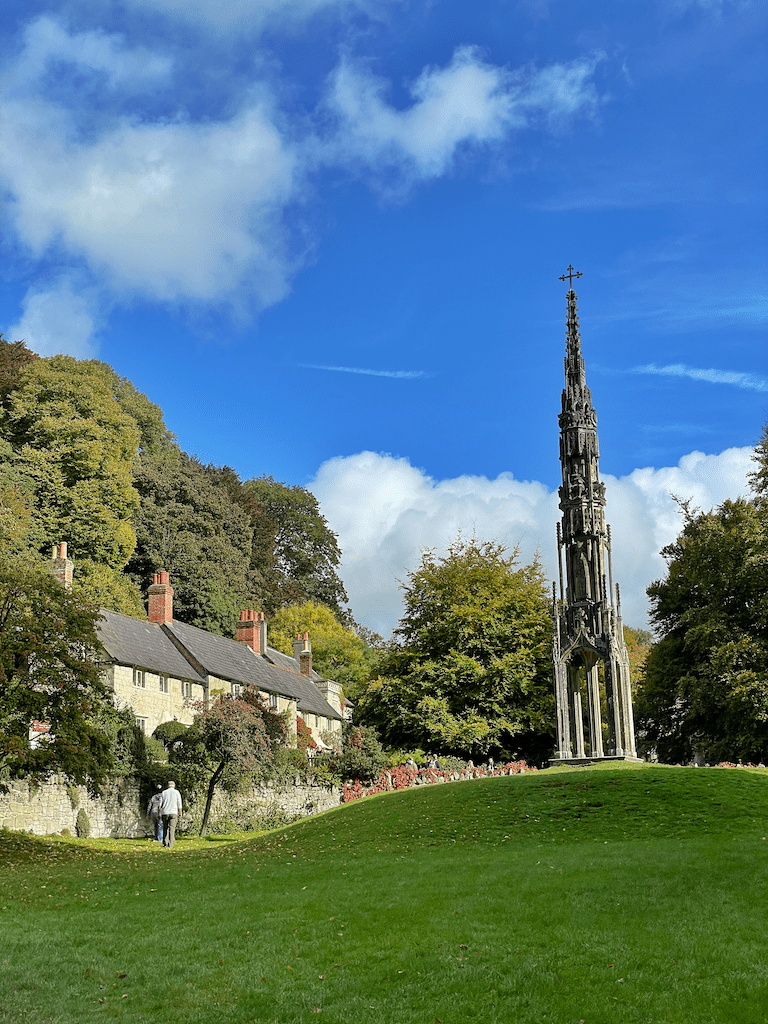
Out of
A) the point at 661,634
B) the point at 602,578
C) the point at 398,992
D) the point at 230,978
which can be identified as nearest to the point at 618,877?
the point at 398,992

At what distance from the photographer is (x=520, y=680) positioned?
118 feet

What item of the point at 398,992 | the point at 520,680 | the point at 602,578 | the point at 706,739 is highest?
the point at 602,578

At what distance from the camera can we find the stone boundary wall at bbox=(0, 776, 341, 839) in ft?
92.6

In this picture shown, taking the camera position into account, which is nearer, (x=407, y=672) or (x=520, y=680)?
(x=520, y=680)

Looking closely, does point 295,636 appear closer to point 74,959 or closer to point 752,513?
point 752,513

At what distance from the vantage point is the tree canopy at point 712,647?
33.6 metres

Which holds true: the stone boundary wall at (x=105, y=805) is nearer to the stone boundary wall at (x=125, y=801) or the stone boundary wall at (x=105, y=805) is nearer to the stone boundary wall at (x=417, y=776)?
the stone boundary wall at (x=125, y=801)

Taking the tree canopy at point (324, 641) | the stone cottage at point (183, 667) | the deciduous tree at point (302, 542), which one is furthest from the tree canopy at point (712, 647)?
the deciduous tree at point (302, 542)

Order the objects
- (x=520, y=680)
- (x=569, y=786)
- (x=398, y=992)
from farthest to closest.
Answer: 1. (x=520, y=680)
2. (x=569, y=786)
3. (x=398, y=992)

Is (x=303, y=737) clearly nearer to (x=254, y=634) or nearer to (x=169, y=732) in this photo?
(x=254, y=634)

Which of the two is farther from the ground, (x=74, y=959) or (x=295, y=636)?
(x=295, y=636)

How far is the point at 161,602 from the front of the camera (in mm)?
43875

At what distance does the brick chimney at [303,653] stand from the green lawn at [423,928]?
37036 mm

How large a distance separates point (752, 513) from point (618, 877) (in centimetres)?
2731
